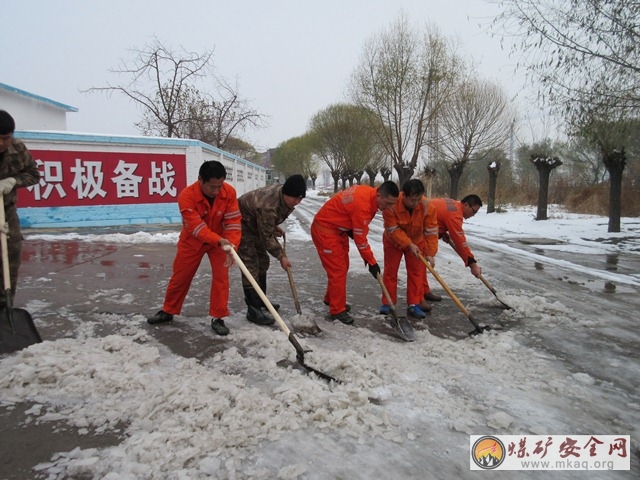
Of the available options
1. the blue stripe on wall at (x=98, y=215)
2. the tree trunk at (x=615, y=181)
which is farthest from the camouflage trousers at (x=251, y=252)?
the tree trunk at (x=615, y=181)

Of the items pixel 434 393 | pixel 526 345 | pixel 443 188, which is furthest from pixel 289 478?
pixel 443 188

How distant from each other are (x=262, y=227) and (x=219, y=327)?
97 cm

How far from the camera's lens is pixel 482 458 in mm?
1975

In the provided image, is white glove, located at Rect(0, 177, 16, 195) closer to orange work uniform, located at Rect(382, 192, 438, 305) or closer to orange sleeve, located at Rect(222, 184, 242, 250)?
orange sleeve, located at Rect(222, 184, 242, 250)

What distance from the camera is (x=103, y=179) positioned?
32.7 feet

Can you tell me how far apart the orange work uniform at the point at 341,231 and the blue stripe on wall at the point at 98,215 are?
25.7 feet

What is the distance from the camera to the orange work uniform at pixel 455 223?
4465mm

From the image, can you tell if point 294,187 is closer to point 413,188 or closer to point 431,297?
point 413,188

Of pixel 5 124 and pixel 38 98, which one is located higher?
pixel 38 98

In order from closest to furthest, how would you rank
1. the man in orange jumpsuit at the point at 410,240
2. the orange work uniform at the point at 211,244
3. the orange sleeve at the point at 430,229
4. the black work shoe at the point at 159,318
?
1. the orange work uniform at the point at 211,244
2. the black work shoe at the point at 159,318
3. the man in orange jumpsuit at the point at 410,240
4. the orange sleeve at the point at 430,229

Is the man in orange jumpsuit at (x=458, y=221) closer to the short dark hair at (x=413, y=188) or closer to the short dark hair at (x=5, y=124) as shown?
the short dark hair at (x=413, y=188)

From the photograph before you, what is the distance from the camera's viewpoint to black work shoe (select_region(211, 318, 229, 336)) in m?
3.47

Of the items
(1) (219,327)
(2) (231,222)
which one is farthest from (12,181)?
(1) (219,327)

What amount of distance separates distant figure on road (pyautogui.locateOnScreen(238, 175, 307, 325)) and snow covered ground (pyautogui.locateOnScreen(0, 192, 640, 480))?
0.92 ft
